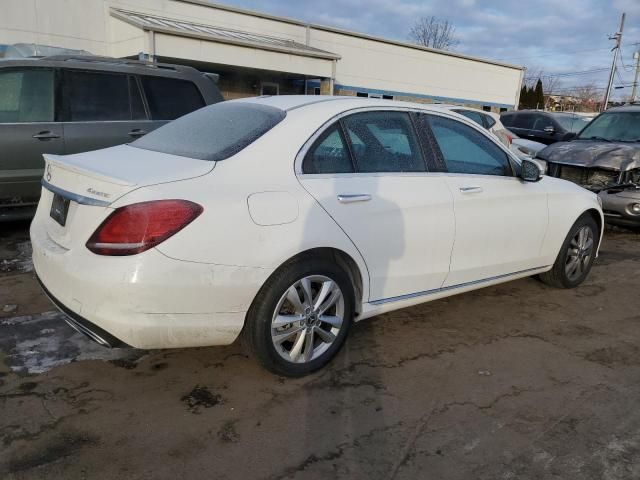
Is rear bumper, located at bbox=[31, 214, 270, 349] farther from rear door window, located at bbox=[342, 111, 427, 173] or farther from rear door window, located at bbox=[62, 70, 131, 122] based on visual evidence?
rear door window, located at bbox=[62, 70, 131, 122]

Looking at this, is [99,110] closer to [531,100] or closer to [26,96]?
[26,96]

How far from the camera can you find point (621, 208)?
23.8 feet

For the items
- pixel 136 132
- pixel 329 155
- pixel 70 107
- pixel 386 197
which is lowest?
pixel 386 197

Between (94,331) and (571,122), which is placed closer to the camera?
(94,331)

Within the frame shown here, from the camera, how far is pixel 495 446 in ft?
8.84

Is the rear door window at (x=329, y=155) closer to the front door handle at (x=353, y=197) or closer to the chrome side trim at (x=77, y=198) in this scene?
the front door handle at (x=353, y=197)

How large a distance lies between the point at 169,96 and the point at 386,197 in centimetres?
405

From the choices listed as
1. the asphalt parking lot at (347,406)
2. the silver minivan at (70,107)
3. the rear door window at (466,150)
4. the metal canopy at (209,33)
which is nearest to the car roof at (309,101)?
the rear door window at (466,150)

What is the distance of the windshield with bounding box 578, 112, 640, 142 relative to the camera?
8.44 m

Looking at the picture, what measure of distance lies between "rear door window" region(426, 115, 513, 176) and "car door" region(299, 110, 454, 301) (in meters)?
0.24

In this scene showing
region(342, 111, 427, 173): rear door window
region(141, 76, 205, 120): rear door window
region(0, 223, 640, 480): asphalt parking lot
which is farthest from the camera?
region(141, 76, 205, 120): rear door window

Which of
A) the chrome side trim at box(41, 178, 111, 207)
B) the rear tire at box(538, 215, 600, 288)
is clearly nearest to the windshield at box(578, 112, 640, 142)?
the rear tire at box(538, 215, 600, 288)

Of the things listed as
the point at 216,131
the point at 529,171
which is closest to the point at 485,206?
the point at 529,171

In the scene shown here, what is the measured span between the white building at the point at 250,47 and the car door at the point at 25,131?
468 inches
